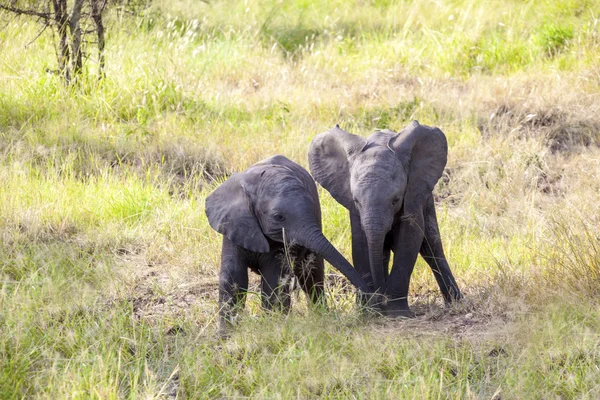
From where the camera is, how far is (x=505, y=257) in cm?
576

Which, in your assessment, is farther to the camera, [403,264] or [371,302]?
[403,264]

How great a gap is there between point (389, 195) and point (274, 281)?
0.79 m

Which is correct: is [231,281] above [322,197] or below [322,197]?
above

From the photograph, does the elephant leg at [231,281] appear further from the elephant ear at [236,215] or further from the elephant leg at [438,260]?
the elephant leg at [438,260]

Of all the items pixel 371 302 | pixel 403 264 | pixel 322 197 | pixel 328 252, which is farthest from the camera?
pixel 322 197

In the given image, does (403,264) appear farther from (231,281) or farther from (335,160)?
(231,281)

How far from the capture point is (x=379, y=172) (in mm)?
4598

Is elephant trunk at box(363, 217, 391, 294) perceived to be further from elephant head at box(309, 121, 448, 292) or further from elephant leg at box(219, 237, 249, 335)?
elephant leg at box(219, 237, 249, 335)

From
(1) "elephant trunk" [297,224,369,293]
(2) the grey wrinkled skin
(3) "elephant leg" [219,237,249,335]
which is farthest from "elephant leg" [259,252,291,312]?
(2) the grey wrinkled skin

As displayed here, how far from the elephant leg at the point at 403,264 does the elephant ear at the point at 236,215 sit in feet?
2.52

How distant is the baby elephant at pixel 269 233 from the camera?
4.50 metres

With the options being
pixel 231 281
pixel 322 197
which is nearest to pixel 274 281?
pixel 231 281

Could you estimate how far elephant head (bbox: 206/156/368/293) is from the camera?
4.45 m

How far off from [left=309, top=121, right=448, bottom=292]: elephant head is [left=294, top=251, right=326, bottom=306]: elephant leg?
346mm
